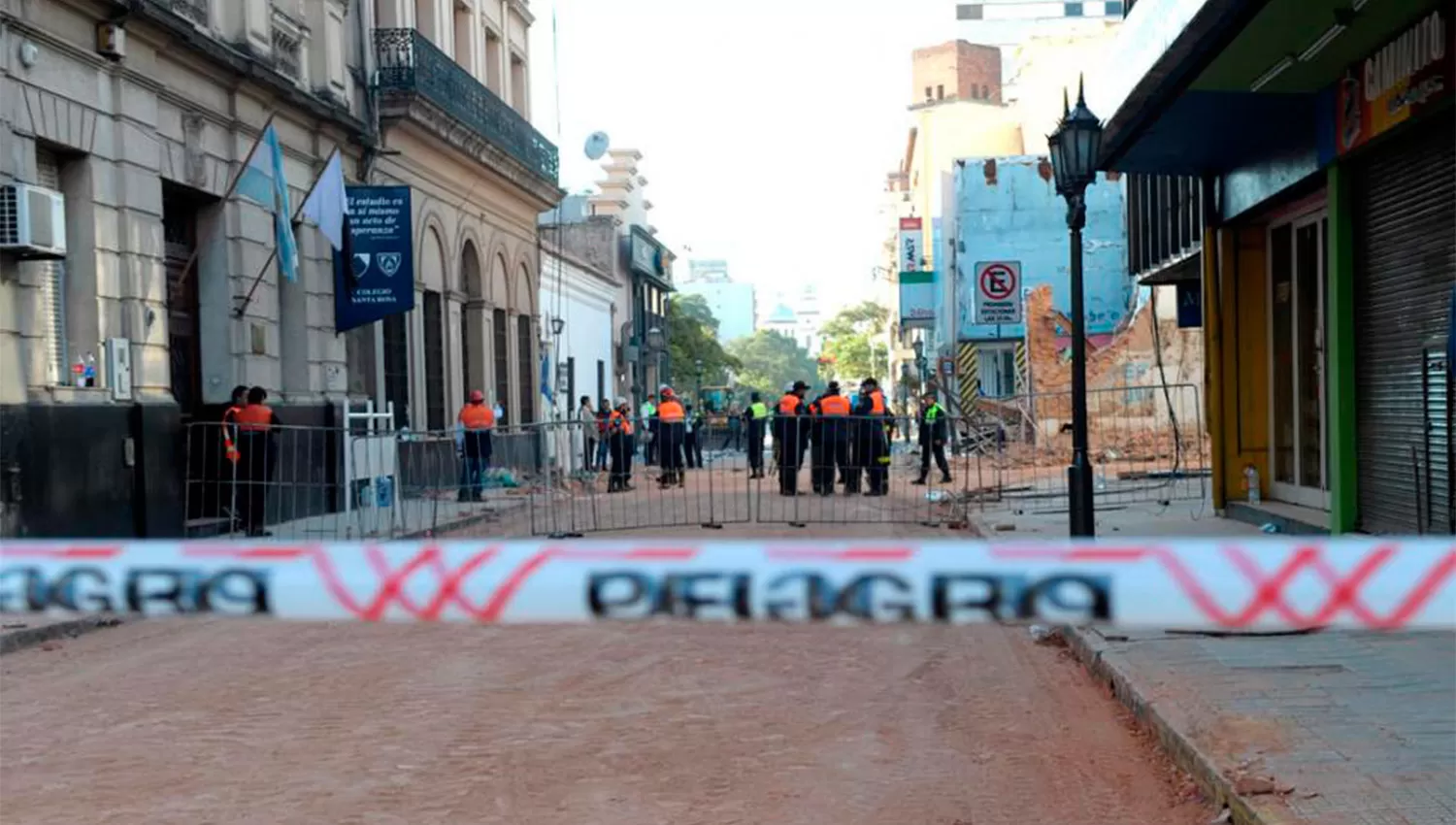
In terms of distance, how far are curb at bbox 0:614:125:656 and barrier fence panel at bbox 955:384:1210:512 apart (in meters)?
10.7

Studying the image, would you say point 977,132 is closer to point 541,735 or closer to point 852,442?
point 852,442

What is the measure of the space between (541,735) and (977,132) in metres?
62.5

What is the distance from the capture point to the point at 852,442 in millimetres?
19344

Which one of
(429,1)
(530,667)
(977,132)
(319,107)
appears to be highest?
(977,132)

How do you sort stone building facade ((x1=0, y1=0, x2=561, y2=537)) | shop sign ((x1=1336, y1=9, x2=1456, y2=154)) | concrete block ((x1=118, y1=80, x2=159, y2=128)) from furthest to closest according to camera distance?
concrete block ((x1=118, y1=80, x2=159, y2=128)) < stone building facade ((x1=0, y1=0, x2=561, y2=537)) < shop sign ((x1=1336, y1=9, x2=1456, y2=154))

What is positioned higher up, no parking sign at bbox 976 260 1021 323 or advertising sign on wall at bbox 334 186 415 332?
advertising sign on wall at bbox 334 186 415 332

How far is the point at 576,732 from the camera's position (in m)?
6.75

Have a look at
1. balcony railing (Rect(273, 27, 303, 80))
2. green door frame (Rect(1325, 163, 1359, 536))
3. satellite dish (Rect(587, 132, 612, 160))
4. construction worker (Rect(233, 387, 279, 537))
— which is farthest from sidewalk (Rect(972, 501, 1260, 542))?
satellite dish (Rect(587, 132, 612, 160))

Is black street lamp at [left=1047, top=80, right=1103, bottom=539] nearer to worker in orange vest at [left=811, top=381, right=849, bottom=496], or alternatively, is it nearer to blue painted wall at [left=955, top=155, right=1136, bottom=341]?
worker in orange vest at [left=811, top=381, right=849, bottom=496]

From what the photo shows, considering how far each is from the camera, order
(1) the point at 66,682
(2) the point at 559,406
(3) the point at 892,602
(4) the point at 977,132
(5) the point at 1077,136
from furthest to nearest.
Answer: (4) the point at 977,132, (2) the point at 559,406, (5) the point at 1077,136, (1) the point at 66,682, (3) the point at 892,602

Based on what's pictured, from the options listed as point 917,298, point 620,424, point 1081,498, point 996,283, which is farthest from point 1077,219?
point 917,298

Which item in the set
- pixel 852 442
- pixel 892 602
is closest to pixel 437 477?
pixel 852 442

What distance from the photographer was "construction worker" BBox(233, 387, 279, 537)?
14758 millimetres

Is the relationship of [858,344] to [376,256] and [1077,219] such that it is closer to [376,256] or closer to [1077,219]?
[376,256]
